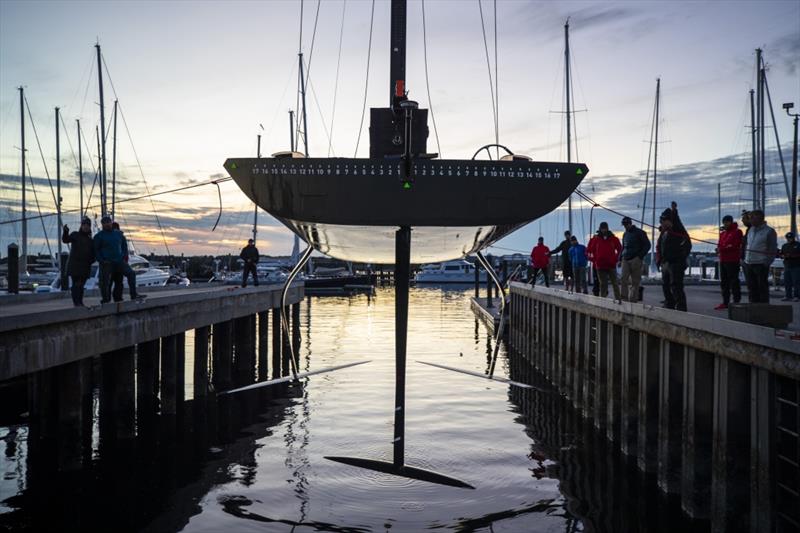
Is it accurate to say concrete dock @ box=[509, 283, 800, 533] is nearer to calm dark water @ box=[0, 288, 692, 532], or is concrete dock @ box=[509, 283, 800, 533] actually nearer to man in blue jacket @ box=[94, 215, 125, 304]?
calm dark water @ box=[0, 288, 692, 532]

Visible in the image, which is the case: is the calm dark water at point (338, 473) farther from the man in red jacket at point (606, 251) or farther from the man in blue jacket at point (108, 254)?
the man in red jacket at point (606, 251)

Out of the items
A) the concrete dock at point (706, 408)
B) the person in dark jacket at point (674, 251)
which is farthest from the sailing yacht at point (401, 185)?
the person in dark jacket at point (674, 251)

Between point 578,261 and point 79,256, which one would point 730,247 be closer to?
point 578,261

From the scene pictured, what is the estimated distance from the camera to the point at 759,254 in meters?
12.6

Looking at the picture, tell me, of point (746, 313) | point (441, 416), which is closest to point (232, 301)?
point (441, 416)

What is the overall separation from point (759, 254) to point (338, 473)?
929 cm

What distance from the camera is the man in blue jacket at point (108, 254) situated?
567 inches

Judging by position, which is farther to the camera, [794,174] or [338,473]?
[794,174]

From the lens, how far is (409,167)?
8883 mm

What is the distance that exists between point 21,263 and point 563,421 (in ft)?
149

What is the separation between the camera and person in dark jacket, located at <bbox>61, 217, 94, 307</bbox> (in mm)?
14234

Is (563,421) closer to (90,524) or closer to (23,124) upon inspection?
(90,524)

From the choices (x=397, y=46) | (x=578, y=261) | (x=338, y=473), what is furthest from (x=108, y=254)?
(x=578, y=261)

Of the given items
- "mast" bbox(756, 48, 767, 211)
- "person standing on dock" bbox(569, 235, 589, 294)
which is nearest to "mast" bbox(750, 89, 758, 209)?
"mast" bbox(756, 48, 767, 211)
